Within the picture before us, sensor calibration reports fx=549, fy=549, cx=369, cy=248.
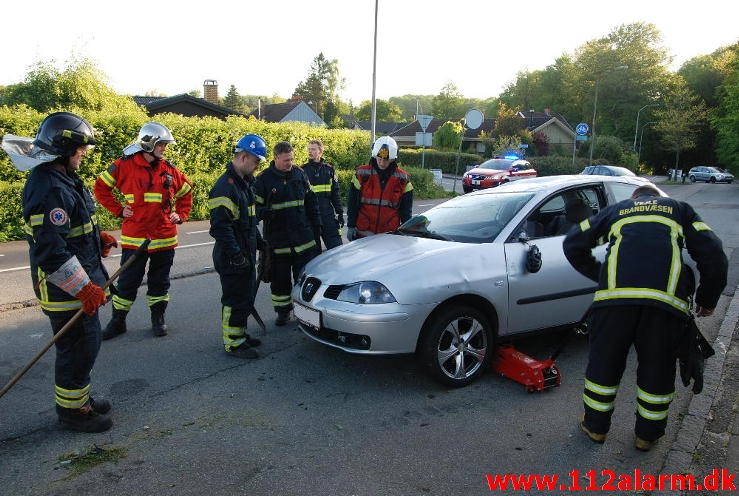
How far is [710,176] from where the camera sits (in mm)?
50281

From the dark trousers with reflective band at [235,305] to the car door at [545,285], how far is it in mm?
2197

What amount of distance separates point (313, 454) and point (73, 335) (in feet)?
5.35

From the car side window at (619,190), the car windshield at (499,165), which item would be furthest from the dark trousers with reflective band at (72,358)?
the car windshield at (499,165)

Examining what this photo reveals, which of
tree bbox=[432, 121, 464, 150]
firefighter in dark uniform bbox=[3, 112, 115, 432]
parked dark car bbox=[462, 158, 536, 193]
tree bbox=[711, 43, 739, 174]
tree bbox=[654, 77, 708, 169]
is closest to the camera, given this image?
firefighter in dark uniform bbox=[3, 112, 115, 432]

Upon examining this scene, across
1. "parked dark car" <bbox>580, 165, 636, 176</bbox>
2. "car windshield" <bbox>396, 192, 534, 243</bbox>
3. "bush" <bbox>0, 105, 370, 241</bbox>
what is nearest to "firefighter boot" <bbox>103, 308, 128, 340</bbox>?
"car windshield" <bbox>396, 192, 534, 243</bbox>

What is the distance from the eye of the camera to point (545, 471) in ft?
10.2

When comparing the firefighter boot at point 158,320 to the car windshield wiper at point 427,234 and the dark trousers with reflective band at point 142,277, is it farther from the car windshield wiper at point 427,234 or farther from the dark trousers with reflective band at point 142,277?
the car windshield wiper at point 427,234

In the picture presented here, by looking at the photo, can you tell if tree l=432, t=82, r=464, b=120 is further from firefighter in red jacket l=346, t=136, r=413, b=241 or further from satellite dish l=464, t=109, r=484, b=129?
firefighter in red jacket l=346, t=136, r=413, b=241

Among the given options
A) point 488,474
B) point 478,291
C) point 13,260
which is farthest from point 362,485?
point 13,260

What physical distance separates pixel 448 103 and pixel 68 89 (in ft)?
250

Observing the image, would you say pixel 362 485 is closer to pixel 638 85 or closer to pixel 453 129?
pixel 453 129

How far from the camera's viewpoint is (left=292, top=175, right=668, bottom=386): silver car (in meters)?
3.93

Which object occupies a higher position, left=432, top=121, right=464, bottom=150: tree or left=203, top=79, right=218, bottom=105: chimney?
left=203, top=79, right=218, bottom=105: chimney

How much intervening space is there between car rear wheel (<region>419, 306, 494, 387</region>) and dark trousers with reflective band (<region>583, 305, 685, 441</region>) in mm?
958
